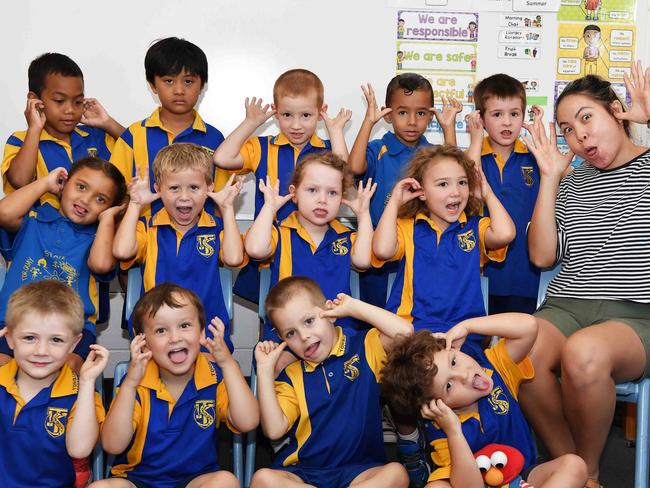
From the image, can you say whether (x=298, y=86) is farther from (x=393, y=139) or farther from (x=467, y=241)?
(x=467, y=241)

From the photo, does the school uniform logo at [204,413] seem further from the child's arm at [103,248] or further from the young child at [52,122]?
the young child at [52,122]

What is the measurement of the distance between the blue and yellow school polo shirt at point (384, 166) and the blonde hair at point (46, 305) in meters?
1.28

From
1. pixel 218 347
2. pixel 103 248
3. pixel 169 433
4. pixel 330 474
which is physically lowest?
pixel 330 474

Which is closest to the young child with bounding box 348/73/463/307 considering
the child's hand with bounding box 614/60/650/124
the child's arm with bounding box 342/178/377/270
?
the child's arm with bounding box 342/178/377/270

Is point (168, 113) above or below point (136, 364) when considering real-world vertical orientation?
above

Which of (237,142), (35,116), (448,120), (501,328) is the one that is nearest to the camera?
(501,328)

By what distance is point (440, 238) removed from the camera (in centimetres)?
255

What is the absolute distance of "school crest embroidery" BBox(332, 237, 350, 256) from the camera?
262cm

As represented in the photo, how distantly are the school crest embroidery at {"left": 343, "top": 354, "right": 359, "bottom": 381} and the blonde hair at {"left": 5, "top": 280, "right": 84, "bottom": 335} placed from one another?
74cm

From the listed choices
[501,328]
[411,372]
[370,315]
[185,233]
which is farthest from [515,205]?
[185,233]

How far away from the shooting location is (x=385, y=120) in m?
3.26

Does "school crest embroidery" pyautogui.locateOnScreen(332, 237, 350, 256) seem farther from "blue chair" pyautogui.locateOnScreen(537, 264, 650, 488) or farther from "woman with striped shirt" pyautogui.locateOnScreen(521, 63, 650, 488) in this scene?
"blue chair" pyautogui.locateOnScreen(537, 264, 650, 488)

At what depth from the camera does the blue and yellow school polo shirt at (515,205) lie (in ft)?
9.50

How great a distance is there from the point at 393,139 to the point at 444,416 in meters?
1.39
